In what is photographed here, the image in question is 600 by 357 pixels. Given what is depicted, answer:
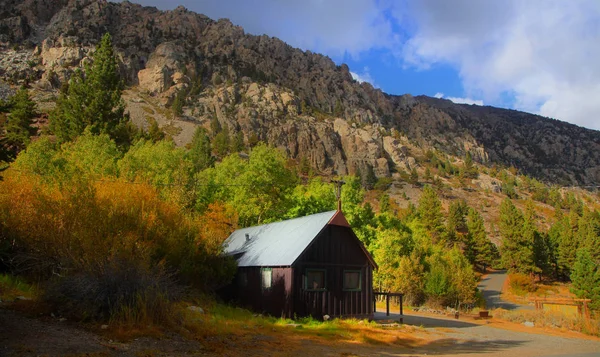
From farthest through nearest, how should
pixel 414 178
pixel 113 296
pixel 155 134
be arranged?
pixel 414 178 → pixel 155 134 → pixel 113 296

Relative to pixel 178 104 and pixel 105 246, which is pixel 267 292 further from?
pixel 178 104

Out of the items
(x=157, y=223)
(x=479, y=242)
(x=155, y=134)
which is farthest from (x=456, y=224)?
(x=157, y=223)

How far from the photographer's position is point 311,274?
2139 cm

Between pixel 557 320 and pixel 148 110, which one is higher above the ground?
pixel 148 110

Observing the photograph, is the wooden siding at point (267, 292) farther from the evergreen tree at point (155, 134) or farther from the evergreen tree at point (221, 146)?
the evergreen tree at point (221, 146)

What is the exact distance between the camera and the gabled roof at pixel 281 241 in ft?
71.3

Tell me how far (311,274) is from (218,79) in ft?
451

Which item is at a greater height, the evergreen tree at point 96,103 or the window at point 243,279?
the evergreen tree at point 96,103

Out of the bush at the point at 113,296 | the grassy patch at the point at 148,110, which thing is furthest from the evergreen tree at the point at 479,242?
the grassy patch at the point at 148,110

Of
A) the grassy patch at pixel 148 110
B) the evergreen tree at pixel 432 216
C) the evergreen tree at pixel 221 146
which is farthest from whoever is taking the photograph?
the grassy patch at pixel 148 110

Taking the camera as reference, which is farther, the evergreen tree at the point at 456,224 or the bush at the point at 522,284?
the evergreen tree at the point at 456,224

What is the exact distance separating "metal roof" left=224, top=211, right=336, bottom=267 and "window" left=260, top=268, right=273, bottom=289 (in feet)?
1.21

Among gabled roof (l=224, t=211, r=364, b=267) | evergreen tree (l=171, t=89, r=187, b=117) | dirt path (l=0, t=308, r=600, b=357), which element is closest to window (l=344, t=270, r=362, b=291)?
gabled roof (l=224, t=211, r=364, b=267)

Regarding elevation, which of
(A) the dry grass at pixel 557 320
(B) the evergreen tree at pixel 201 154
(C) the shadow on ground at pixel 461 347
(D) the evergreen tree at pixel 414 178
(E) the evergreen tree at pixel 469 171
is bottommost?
(A) the dry grass at pixel 557 320
